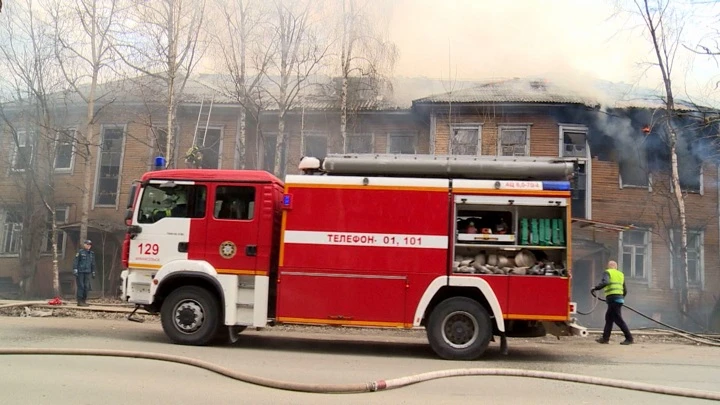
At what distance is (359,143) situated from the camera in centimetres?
1725

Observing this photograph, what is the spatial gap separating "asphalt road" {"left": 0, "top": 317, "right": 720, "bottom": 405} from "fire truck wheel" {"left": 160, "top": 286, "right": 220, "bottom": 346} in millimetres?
193

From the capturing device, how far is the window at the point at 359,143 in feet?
56.1

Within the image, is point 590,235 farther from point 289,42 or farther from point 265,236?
point 265,236

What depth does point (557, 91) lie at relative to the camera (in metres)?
16.6

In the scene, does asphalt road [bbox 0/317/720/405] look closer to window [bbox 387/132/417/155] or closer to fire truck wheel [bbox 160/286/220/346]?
fire truck wheel [bbox 160/286/220/346]

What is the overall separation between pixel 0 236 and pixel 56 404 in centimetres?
1928

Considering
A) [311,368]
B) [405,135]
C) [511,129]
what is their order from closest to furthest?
1. [311,368]
2. [511,129]
3. [405,135]

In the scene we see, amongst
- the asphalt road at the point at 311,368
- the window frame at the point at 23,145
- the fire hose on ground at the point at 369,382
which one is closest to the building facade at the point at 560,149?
the window frame at the point at 23,145

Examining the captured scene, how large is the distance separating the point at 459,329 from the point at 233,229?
136 inches

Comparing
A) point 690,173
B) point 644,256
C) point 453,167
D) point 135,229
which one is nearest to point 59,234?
point 135,229

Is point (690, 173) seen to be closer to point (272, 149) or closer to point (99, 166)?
point (272, 149)

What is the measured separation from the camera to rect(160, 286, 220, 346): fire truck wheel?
7398 mm

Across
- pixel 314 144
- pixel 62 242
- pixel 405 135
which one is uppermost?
pixel 405 135

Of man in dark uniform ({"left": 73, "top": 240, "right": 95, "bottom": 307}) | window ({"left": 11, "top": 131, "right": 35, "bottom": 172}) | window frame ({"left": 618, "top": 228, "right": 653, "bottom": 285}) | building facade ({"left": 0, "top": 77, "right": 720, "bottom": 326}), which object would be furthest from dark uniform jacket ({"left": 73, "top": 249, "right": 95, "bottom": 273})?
window frame ({"left": 618, "top": 228, "right": 653, "bottom": 285})
